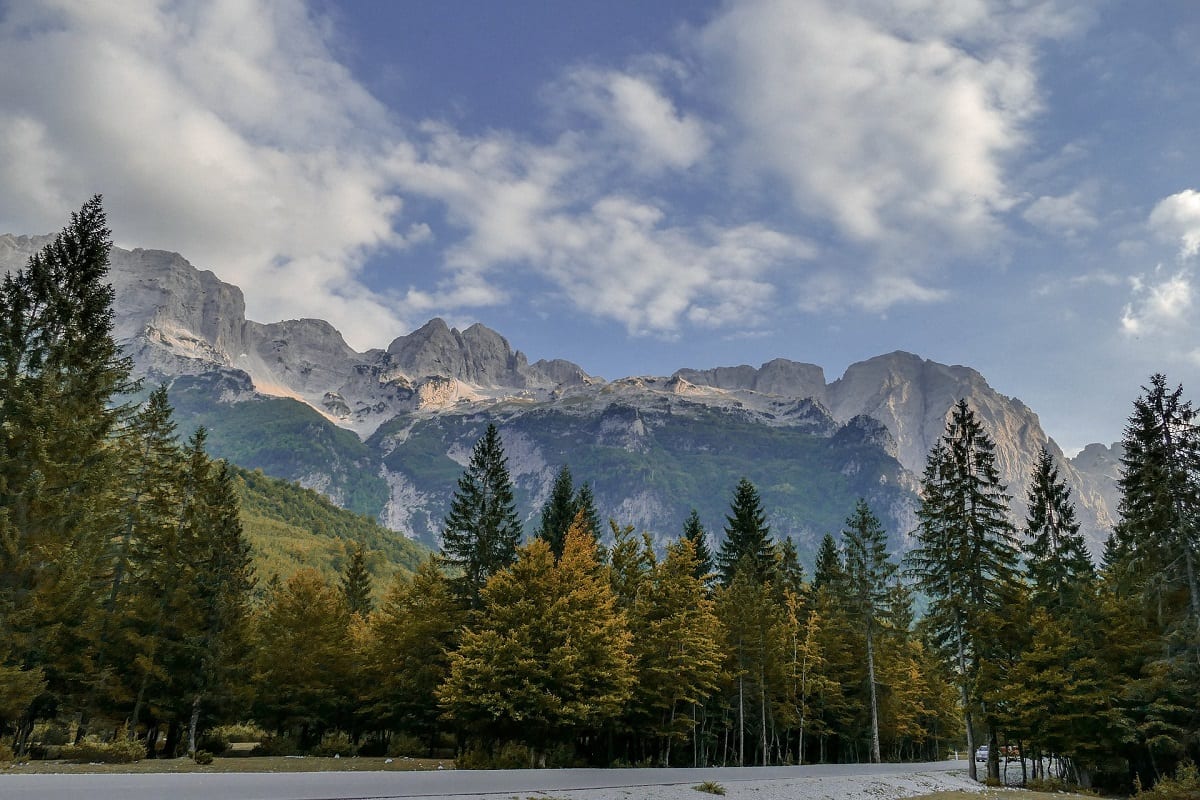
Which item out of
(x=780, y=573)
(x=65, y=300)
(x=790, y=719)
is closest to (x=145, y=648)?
(x=65, y=300)

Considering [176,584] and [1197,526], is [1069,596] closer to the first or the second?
[1197,526]

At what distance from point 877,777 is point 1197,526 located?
21597 millimetres

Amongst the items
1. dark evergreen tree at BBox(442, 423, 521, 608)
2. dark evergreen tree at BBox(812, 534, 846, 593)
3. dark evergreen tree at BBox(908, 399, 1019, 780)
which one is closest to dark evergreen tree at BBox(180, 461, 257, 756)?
dark evergreen tree at BBox(442, 423, 521, 608)

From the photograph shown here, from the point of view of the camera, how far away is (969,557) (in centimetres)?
3969

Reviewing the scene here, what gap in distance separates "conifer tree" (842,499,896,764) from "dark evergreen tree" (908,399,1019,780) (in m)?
9.33

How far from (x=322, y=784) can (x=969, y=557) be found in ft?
111

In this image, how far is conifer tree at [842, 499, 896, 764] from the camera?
172ft

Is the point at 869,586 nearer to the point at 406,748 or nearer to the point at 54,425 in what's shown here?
the point at 406,748

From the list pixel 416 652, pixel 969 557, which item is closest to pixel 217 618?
pixel 416 652

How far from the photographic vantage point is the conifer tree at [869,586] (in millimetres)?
52500

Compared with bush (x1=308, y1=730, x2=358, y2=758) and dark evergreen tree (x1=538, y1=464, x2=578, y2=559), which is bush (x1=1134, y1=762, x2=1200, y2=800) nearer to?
dark evergreen tree (x1=538, y1=464, x2=578, y2=559)

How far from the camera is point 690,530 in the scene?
65062mm

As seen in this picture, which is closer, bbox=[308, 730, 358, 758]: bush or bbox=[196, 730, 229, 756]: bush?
bbox=[196, 730, 229, 756]: bush

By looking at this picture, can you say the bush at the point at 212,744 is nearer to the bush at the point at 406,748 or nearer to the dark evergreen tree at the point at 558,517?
the bush at the point at 406,748
